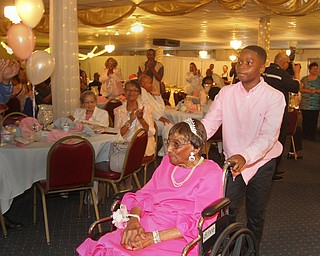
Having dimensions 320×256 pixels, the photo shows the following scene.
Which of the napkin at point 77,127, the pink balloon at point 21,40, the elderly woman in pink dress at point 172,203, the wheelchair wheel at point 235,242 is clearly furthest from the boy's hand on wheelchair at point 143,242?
the pink balloon at point 21,40

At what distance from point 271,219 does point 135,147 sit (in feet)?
4.98

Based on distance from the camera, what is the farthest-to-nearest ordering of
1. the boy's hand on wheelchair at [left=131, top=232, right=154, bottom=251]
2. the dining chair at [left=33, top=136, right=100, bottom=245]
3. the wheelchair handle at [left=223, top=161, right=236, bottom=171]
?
the dining chair at [left=33, top=136, right=100, bottom=245]
the wheelchair handle at [left=223, top=161, right=236, bottom=171]
the boy's hand on wheelchair at [left=131, top=232, right=154, bottom=251]

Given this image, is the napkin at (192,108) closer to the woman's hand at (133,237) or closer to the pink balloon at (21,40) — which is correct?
the pink balloon at (21,40)

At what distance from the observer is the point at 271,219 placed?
14.0 ft

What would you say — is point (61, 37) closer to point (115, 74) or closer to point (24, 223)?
point (24, 223)

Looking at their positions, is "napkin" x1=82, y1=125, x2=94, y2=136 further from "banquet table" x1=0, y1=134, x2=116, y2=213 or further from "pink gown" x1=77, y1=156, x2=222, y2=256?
"pink gown" x1=77, y1=156, x2=222, y2=256

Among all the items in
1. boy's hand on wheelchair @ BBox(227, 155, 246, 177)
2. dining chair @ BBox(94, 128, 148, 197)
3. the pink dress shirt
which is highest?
the pink dress shirt

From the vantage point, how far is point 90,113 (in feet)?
15.8

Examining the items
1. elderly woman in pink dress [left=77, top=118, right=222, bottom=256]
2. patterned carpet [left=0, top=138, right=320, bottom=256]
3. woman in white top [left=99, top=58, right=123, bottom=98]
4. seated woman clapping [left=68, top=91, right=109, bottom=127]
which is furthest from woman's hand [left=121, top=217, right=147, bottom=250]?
woman in white top [left=99, top=58, right=123, bottom=98]

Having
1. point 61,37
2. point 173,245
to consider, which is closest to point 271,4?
point 61,37

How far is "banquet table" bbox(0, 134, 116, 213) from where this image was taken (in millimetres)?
3625

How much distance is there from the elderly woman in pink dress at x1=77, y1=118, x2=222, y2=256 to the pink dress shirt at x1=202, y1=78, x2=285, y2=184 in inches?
16.5

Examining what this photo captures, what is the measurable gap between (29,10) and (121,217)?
326 centimetres

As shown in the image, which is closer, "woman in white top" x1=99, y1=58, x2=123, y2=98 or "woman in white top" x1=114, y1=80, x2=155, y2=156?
"woman in white top" x1=114, y1=80, x2=155, y2=156
